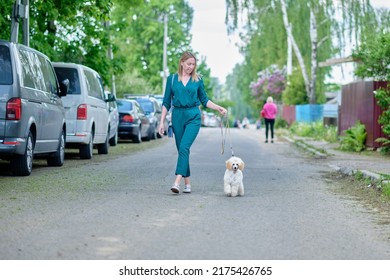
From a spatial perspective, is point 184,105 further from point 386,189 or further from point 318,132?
point 318,132

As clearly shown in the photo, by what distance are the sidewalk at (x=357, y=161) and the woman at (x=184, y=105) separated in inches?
136

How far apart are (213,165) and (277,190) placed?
18.2ft

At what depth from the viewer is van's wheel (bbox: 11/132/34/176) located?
51.5 feet

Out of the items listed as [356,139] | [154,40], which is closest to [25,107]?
[356,139]

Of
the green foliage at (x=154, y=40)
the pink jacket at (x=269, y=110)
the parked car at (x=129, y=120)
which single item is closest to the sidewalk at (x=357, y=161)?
the pink jacket at (x=269, y=110)

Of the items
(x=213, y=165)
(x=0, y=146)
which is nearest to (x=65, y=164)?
(x=213, y=165)

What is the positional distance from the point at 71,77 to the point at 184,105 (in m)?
8.16

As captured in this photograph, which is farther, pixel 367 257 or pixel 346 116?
pixel 346 116

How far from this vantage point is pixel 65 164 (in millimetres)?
19719

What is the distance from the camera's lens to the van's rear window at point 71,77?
20.7 metres

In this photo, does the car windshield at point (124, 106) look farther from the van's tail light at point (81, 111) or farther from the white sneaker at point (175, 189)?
the white sneaker at point (175, 189)

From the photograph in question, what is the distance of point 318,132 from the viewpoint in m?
39.5

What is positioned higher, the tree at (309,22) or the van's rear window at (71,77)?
the tree at (309,22)
